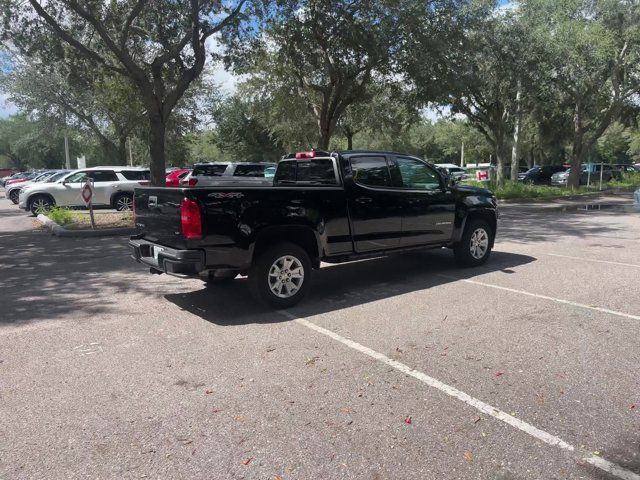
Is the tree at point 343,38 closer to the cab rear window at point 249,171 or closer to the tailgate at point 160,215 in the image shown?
the cab rear window at point 249,171

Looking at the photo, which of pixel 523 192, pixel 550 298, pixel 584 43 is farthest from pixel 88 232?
pixel 523 192

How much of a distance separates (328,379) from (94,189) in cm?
1655

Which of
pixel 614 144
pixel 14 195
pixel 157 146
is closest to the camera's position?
pixel 157 146

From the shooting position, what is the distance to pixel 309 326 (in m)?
5.44

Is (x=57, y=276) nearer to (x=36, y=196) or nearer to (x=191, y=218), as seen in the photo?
(x=191, y=218)

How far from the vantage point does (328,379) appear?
163 inches

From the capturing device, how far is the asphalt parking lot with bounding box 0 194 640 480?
306 centimetres

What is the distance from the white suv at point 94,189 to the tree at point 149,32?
3.73 metres

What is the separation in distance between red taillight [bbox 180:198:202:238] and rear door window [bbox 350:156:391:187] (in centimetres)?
226

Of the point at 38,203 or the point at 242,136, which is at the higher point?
the point at 242,136

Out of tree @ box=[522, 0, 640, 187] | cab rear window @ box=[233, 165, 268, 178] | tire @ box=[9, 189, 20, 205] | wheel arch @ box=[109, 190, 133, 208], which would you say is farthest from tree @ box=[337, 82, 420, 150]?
tire @ box=[9, 189, 20, 205]

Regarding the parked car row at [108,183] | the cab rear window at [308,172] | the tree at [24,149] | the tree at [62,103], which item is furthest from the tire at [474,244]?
the tree at [24,149]

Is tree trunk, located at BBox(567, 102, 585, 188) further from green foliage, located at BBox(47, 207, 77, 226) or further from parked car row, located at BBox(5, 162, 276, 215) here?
green foliage, located at BBox(47, 207, 77, 226)

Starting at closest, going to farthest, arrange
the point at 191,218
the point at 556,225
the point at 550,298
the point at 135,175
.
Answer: the point at 191,218 → the point at 550,298 → the point at 556,225 → the point at 135,175
